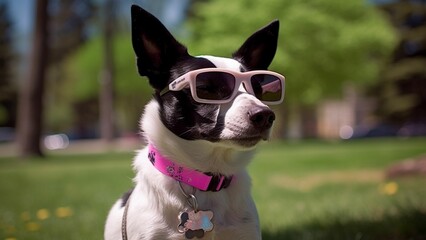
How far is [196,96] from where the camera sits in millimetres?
2254

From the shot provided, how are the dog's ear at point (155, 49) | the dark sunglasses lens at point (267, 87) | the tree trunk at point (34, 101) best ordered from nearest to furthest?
1. the dark sunglasses lens at point (267, 87)
2. the dog's ear at point (155, 49)
3. the tree trunk at point (34, 101)

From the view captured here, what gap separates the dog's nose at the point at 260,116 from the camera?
2078mm

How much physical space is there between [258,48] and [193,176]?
886 mm

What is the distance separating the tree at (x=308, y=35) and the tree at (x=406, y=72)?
3702 millimetres

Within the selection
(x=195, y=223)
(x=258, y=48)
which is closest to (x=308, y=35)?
(x=258, y=48)

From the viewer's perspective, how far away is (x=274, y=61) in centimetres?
1947

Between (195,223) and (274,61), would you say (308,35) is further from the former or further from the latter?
(195,223)

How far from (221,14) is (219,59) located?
20.6 metres

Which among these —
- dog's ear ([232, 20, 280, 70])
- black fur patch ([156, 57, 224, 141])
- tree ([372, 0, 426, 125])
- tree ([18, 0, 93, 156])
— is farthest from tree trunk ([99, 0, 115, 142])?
black fur patch ([156, 57, 224, 141])

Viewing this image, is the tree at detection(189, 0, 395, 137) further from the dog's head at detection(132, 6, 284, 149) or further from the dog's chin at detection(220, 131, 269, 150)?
the dog's chin at detection(220, 131, 269, 150)

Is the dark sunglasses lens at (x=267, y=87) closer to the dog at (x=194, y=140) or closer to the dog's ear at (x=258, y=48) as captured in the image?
the dog at (x=194, y=140)

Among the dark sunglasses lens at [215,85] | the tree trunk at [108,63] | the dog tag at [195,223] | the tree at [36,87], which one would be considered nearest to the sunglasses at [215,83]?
the dark sunglasses lens at [215,85]

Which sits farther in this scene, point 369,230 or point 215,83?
point 369,230

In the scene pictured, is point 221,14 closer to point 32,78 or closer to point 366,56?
point 366,56
